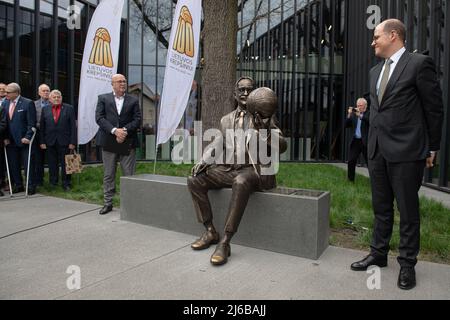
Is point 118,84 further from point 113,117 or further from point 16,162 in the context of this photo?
point 16,162

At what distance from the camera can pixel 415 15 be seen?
31.6 ft

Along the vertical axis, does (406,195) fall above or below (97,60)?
below

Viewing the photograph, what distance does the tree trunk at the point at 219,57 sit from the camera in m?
5.58

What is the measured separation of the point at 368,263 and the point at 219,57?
3.46 meters

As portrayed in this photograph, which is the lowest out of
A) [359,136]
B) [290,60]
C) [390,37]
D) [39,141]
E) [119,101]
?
[39,141]

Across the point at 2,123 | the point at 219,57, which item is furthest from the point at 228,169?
the point at 2,123

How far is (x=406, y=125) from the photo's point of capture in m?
3.05

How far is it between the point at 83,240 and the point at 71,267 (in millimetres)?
910

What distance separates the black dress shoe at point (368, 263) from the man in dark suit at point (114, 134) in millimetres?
3525

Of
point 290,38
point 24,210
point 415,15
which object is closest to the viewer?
point 24,210

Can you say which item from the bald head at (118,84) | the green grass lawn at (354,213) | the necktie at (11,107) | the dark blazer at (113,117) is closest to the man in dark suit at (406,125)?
the green grass lawn at (354,213)

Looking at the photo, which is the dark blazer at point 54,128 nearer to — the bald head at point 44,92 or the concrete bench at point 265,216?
the bald head at point 44,92
